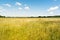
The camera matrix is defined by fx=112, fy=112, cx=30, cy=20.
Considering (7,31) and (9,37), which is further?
(7,31)

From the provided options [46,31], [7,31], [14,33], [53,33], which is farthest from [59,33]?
[7,31]

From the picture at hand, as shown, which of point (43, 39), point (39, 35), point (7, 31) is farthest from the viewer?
point (7, 31)

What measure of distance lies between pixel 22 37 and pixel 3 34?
94.2 inches

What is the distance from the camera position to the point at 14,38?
12594 millimetres

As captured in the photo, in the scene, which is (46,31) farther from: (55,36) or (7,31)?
(7,31)

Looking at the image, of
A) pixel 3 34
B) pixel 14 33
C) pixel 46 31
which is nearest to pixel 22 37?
pixel 14 33

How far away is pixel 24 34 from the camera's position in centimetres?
1380

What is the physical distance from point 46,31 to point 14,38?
4437mm

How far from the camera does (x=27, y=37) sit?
508 inches

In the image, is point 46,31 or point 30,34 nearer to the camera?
point 30,34

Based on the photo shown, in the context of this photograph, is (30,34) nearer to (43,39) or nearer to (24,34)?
(24,34)

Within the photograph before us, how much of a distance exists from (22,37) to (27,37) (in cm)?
58

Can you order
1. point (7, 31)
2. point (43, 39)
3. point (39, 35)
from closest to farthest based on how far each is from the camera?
1. point (43, 39)
2. point (39, 35)
3. point (7, 31)

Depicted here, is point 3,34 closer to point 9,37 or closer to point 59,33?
point 9,37
